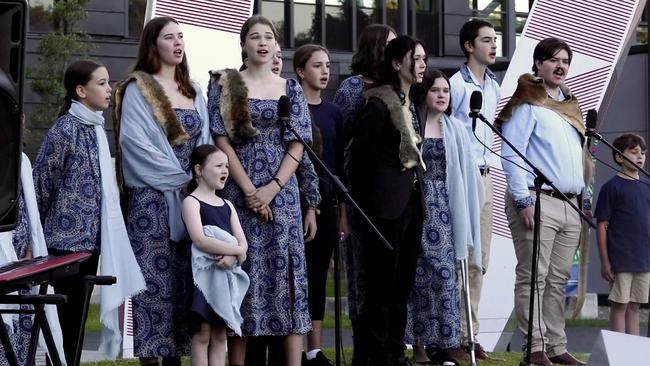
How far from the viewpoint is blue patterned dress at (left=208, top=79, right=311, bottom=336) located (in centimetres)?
719

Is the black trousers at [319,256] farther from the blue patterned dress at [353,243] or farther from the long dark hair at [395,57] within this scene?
the long dark hair at [395,57]

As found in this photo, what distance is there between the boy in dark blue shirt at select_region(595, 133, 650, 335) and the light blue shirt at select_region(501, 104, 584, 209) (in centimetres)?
120

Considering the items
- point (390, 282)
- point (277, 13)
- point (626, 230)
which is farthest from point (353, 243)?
point (277, 13)

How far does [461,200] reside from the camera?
8125 millimetres

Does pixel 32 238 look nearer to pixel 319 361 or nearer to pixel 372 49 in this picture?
pixel 319 361

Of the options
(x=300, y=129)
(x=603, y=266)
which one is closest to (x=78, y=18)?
(x=603, y=266)

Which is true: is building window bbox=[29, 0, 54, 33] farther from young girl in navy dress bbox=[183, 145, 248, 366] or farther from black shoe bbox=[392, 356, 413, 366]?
young girl in navy dress bbox=[183, 145, 248, 366]

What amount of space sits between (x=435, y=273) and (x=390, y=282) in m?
0.50

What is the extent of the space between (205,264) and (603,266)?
416 centimetres

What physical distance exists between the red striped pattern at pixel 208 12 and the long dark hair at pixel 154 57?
235cm

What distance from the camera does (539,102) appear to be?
29.1ft

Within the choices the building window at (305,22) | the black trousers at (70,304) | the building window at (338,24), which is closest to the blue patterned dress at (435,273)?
the black trousers at (70,304)

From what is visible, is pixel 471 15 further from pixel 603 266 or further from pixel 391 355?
pixel 391 355

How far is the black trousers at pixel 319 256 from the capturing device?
812 cm
